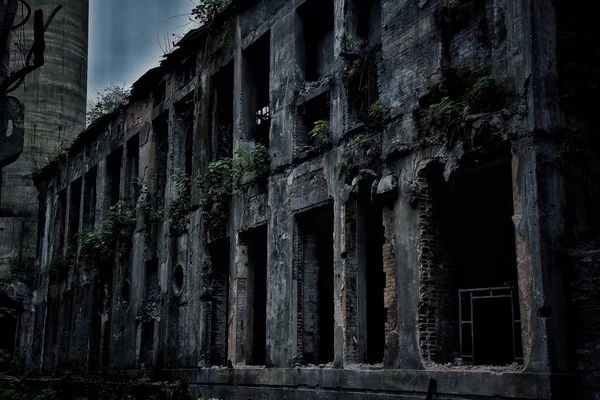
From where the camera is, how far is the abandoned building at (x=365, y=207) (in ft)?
27.6

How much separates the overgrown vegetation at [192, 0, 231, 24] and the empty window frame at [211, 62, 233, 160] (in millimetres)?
1249

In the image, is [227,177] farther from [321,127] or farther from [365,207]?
[365,207]

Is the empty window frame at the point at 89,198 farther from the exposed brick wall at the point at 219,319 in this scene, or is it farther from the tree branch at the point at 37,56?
the tree branch at the point at 37,56

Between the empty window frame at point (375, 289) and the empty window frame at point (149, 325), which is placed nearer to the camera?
the empty window frame at point (375, 289)

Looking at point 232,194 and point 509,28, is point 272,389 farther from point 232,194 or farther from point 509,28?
point 509,28

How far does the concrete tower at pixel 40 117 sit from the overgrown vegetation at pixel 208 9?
505 inches

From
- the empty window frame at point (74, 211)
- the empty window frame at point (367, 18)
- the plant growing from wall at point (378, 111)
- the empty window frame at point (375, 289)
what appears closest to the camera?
the plant growing from wall at point (378, 111)

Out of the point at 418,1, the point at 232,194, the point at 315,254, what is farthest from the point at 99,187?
the point at 418,1

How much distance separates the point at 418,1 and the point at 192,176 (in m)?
7.51

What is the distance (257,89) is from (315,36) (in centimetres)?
209

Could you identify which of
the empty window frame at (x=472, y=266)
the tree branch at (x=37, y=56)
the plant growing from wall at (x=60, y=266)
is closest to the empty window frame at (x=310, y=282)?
the empty window frame at (x=472, y=266)

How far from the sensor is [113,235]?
20016mm

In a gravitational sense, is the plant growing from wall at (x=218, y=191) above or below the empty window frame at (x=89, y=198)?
below

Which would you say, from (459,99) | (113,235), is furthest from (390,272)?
(113,235)
